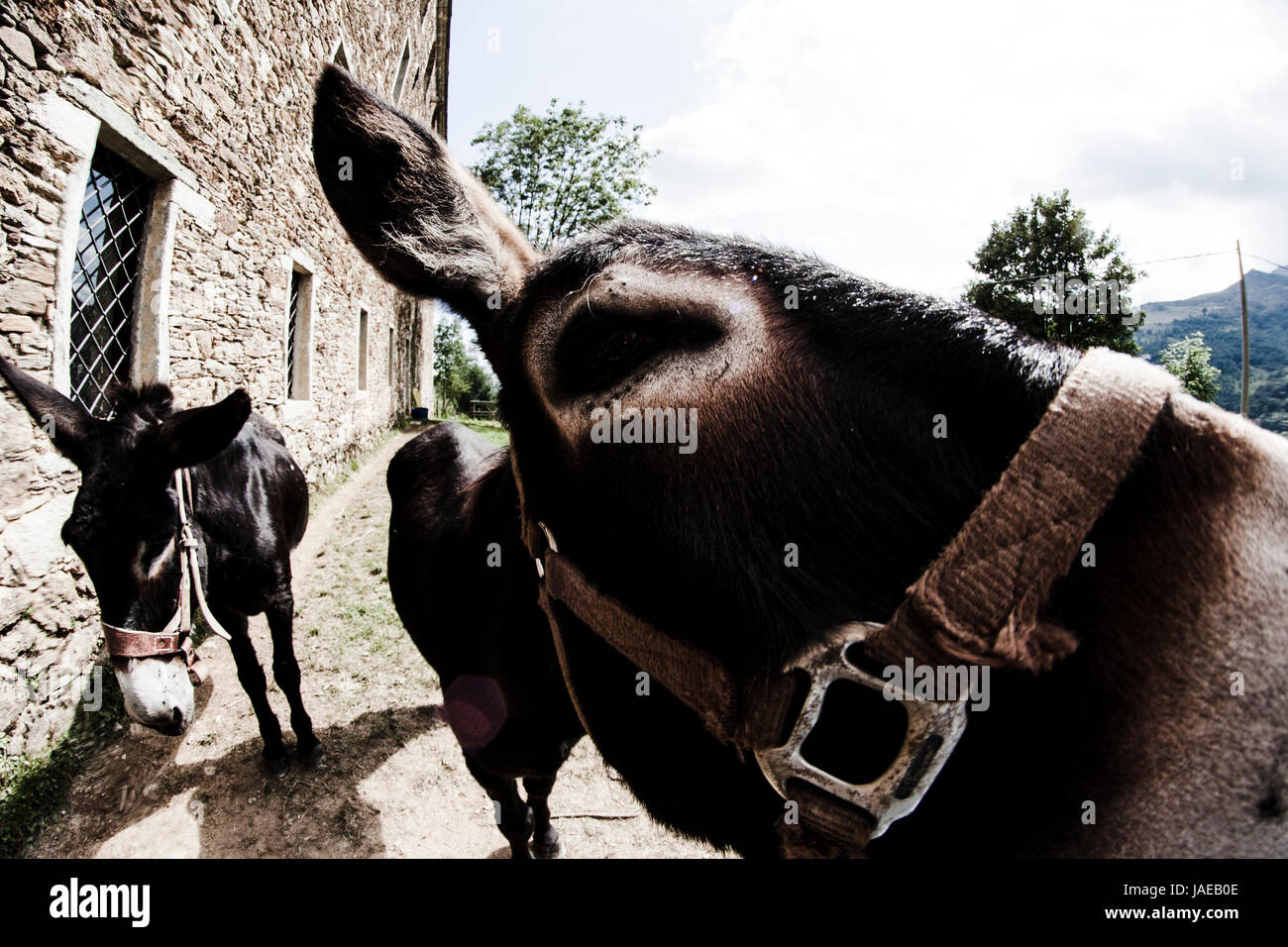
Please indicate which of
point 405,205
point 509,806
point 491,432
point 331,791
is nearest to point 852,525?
point 405,205

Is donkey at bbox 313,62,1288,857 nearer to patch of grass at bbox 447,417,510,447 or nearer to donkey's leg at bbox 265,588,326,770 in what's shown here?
patch of grass at bbox 447,417,510,447

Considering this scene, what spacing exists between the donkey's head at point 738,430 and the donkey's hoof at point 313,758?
351cm

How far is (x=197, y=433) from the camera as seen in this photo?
2736mm

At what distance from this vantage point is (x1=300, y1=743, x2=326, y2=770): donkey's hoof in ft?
12.1

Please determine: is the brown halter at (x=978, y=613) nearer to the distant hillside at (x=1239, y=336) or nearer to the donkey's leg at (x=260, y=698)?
the donkey's leg at (x=260, y=698)

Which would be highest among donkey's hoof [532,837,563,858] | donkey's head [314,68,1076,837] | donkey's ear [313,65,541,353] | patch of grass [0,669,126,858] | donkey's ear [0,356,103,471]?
donkey's ear [313,65,541,353]

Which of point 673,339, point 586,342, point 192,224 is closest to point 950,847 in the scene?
point 673,339

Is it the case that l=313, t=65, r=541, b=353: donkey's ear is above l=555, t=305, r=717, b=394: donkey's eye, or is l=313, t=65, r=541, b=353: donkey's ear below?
above

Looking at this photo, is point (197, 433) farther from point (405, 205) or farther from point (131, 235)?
point (131, 235)

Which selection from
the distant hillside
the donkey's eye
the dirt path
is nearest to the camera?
the donkey's eye

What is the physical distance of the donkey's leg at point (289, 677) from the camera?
372cm

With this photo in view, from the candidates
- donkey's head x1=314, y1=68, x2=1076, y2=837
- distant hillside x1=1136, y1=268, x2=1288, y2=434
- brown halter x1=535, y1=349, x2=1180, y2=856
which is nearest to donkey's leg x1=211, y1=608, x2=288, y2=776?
Result: donkey's head x1=314, y1=68, x2=1076, y2=837

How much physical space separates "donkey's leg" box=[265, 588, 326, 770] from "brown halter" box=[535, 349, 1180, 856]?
156 inches

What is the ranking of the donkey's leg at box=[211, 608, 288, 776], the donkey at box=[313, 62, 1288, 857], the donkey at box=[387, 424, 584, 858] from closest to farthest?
the donkey at box=[313, 62, 1288, 857]
the donkey at box=[387, 424, 584, 858]
the donkey's leg at box=[211, 608, 288, 776]
